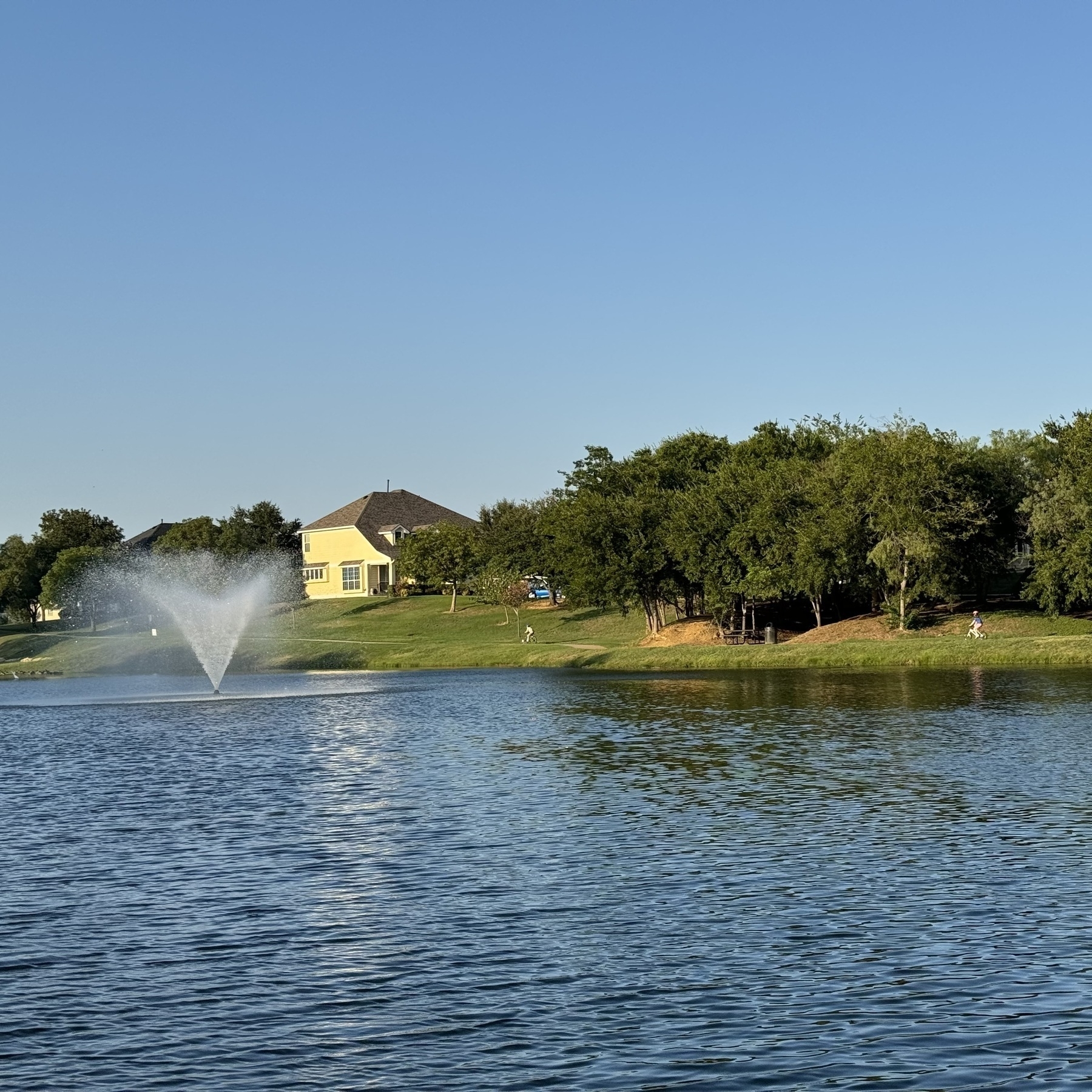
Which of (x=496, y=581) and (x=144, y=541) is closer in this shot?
(x=496, y=581)

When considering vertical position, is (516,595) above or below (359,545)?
below

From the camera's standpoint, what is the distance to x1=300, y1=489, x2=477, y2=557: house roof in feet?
517

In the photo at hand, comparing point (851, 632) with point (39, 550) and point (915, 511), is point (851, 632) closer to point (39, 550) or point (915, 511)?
point (915, 511)

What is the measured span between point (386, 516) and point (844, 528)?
89479 millimetres

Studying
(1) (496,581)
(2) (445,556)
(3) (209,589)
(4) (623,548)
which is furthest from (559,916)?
(3) (209,589)

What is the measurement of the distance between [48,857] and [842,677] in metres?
46.3

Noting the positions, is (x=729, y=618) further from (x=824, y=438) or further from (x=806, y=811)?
(x=806, y=811)

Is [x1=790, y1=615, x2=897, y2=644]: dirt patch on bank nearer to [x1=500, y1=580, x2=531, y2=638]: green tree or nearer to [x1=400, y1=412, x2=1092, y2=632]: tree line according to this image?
[x1=400, y1=412, x2=1092, y2=632]: tree line

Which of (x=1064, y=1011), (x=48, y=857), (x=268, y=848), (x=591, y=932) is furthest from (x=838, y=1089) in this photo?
(x=48, y=857)

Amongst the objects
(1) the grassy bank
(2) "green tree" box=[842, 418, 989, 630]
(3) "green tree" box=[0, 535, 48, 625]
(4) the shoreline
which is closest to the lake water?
(4) the shoreline

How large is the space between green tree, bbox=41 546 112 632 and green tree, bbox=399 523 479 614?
34.9m

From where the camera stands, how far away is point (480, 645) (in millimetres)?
92812

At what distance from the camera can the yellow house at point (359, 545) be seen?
154 meters

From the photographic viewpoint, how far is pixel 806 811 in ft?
87.5
